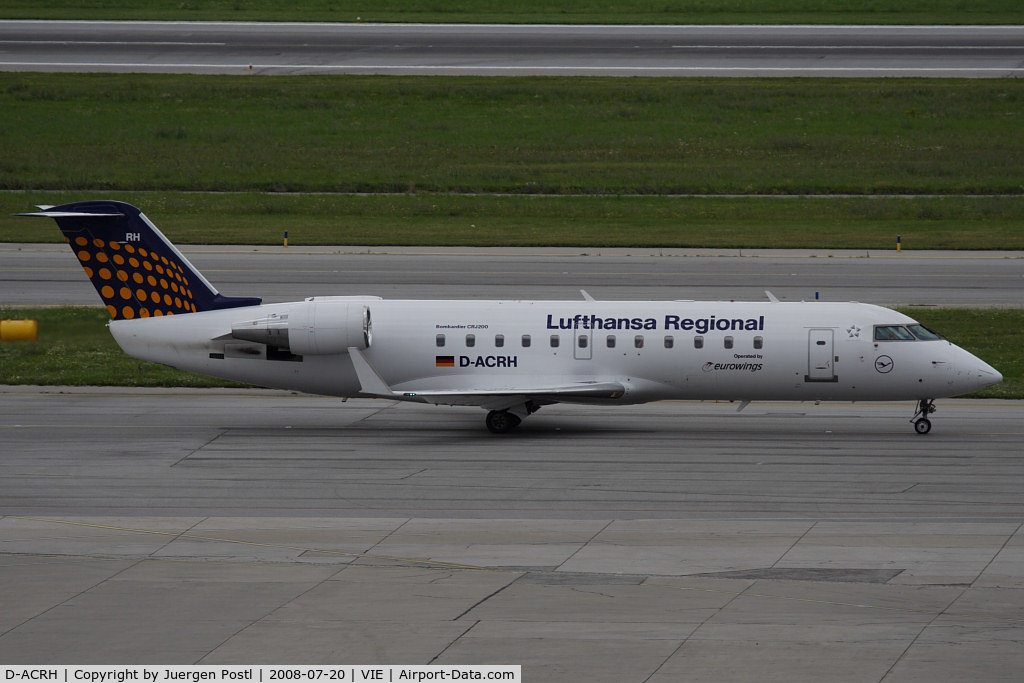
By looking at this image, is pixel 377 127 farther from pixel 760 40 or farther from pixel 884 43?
pixel 884 43

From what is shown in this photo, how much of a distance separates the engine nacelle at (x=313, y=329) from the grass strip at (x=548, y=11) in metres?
71.9

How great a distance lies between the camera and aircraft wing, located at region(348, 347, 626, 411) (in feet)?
96.3

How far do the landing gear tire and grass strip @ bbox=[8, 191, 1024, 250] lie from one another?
84.9 ft

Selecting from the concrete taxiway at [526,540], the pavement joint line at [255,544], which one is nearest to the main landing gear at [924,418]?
the concrete taxiway at [526,540]

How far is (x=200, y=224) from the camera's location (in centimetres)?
5919

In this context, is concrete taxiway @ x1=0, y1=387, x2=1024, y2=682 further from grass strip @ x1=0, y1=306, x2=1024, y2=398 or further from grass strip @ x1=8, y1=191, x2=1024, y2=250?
grass strip @ x1=8, y1=191, x2=1024, y2=250

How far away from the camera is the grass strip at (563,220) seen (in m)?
56.4

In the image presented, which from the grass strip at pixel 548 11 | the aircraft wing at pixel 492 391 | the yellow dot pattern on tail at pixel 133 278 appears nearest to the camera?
the aircraft wing at pixel 492 391

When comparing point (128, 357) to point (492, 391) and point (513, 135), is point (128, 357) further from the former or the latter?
point (513, 135)

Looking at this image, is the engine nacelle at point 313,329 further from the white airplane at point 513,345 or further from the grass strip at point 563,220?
the grass strip at point 563,220

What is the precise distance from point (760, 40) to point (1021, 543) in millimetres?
74667

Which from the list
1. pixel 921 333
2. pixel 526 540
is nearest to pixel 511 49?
pixel 921 333

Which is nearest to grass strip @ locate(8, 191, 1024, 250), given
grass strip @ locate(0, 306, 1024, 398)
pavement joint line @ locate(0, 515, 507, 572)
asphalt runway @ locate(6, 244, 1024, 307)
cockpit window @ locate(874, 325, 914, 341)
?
asphalt runway @ locate(6, 244, 1024, 307)

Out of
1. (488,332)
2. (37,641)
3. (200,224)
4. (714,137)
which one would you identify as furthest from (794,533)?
(714,137)
